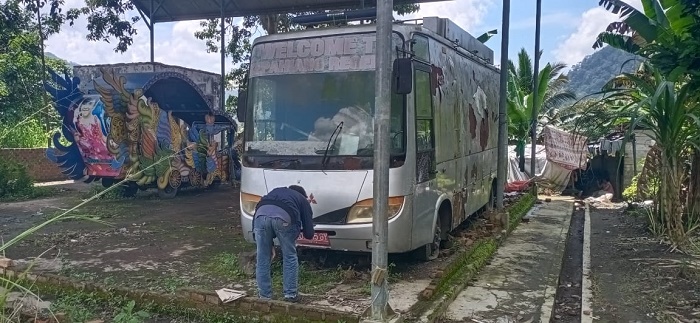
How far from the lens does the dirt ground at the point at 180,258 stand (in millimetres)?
6527

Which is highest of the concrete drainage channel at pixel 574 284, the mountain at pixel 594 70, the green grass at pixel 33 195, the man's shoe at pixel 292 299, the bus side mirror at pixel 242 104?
the mountain at pixel 594 70

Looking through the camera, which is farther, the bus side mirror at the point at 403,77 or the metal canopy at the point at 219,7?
the metal canopy at the point at 219,7

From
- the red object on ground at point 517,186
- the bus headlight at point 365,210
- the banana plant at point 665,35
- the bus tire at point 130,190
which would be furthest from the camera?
the red object on ground at point 517,186

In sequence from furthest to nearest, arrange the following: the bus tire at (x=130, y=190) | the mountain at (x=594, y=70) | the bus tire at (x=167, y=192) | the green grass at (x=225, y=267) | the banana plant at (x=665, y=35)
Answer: the mountain at (x=594, y=70) < the bus tire at (x=167, y=192) < the bus tire at (x=130, y=190) < the banana plant at (x=665, y=35) < the green grass at (x=225, y=267)


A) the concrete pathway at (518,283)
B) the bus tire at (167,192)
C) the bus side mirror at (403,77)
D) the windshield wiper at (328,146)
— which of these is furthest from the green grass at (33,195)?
the bus side mirror at (403,77)

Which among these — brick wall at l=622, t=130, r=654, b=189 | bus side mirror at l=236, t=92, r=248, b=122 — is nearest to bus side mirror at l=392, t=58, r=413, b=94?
bus side mirror at l=236, t=92, r=248, b=122

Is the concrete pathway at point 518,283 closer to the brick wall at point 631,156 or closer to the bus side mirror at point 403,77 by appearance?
the bus side mirror at point 403,77

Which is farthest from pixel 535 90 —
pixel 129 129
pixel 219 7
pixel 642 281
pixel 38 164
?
pixel 38 164

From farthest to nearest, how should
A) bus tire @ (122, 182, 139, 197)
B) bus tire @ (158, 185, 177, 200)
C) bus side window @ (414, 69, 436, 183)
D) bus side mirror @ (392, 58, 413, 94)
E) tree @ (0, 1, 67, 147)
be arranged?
tree @ (0, 1, 67, 147), bus tire @ (158, 185, 177, 200), bus tire @ (122, 182, 139, 197), bus side window @ (414, 69, 436, 183), bus side mirror @ (392, 58, 413, 94)

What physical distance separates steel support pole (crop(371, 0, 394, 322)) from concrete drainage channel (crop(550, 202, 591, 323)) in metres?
2.24

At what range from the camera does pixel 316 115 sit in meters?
6.73

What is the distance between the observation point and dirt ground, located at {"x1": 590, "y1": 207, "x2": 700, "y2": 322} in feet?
19.7

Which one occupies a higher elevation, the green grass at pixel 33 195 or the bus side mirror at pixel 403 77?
the bus side mirror at pixel 403 77

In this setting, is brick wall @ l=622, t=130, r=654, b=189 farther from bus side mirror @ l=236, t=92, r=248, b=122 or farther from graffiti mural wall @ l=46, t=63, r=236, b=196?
bus side mirror @ l=236, t=92, r=248, b=122
